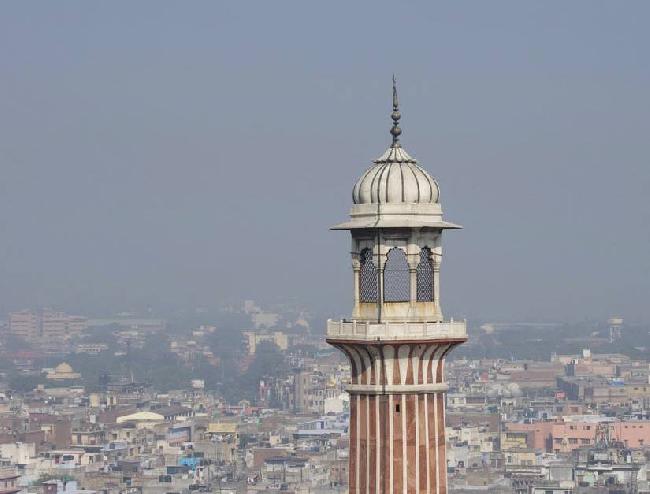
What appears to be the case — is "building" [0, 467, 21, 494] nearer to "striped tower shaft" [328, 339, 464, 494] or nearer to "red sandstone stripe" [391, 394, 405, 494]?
"striped tower shaft" [328, 339, 464, 494]

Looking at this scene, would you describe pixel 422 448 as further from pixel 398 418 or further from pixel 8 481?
pixel 8 481

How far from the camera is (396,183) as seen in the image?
15.2 metres

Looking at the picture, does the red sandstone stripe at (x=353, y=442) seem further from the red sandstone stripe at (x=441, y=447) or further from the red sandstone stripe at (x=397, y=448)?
the red sandstone stripe at (x=441, y=447)

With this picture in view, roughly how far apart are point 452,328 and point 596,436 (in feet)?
404

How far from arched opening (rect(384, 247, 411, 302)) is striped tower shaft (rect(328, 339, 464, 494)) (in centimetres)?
31

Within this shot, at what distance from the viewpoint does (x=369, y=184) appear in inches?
599

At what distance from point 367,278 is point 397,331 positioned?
1.38ft

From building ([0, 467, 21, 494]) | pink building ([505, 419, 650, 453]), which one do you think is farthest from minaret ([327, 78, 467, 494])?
pink building ([505, 419, 650, 453])

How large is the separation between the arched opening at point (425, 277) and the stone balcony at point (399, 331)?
0.67ft

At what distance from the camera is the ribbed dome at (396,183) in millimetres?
15164

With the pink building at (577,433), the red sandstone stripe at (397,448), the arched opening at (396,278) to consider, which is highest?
the pink building at (577,433)

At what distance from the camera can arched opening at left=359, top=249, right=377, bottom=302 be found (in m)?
15.2

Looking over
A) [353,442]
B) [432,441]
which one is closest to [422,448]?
[432,441]

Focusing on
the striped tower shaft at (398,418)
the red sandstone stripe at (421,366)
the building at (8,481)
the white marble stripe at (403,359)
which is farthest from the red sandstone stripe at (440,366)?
the building at (8,481)
